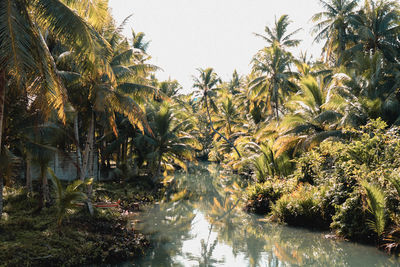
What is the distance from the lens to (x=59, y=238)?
25.7 ft

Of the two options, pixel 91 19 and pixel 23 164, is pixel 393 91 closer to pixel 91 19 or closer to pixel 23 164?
pixel 91 19

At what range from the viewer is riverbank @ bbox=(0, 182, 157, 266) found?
6.92 meters

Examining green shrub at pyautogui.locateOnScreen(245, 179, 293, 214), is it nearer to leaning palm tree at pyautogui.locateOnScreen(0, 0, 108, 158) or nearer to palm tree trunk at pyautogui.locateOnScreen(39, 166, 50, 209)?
palm tree trunk at pyautogui.locateOnScreen(39, 166, 50, 209)

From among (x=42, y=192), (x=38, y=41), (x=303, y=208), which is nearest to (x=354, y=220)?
(x=303, y=208)

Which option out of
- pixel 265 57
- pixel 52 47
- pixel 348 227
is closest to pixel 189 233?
pixel 348 227

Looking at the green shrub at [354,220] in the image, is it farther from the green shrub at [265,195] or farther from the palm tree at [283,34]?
the palm tree at [283,34]

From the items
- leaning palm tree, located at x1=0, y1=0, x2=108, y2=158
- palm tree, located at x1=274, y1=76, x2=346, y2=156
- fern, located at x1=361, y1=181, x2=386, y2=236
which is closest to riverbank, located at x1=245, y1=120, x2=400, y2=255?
fern, located at x1=361, y1=181, x2=386, y2=236

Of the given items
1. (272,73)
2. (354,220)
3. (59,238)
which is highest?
(272,73)

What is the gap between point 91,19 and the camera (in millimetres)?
7762

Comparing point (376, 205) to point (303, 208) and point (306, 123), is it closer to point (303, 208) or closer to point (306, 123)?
A: point (303, 208)

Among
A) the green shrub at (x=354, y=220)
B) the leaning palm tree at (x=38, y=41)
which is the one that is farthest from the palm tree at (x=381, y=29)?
the leaning palm tree at (x=38, y=41)

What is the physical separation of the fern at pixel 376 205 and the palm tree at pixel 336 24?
1628cm

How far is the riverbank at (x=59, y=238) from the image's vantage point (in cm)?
692

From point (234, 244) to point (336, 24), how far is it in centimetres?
1875
